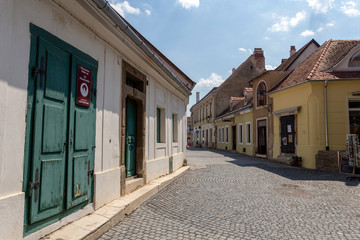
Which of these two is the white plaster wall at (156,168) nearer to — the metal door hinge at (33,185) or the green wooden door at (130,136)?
the green wooden door at (130,136)

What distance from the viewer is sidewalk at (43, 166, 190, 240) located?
334 cm

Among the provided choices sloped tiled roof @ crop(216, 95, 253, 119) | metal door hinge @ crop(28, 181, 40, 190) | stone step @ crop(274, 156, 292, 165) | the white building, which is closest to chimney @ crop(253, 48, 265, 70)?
sloped tiled roof @ crop(216, 95, 253, 119)

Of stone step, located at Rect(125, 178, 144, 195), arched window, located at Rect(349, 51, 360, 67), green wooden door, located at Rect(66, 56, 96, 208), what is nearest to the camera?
green wooden door, located at Rect(66, 56, 96, 208)

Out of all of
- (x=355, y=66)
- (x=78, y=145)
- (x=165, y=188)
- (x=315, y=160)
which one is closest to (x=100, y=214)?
(x=78, y=145)

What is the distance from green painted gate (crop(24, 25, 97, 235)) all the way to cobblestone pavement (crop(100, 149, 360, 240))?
86 cm

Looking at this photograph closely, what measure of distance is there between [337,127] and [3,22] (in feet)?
43.2

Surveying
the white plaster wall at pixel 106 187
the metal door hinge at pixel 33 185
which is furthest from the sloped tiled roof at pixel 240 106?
the metal door hinge at pixel 33 185

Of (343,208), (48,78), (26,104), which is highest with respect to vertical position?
(48,78)

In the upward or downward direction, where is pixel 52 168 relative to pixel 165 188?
upward

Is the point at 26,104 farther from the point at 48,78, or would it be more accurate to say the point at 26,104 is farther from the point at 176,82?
the point at 176,82

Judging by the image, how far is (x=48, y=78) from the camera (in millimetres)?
3314

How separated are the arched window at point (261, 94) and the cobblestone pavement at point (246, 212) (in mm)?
9909

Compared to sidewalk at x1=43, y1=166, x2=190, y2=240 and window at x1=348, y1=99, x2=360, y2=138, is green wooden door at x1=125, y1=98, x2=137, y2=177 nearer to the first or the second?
sidewalk at x1=43, y1=166, x2=190, y2=240

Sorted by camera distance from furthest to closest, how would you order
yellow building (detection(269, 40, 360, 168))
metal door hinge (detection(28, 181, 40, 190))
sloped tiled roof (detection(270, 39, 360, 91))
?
sloped tiled roof (detection(270, 39, 360, 91)), yellow building (detection(269, 40, 360, 168)), metal door hinge (detection(28, 181, 40, 190))
